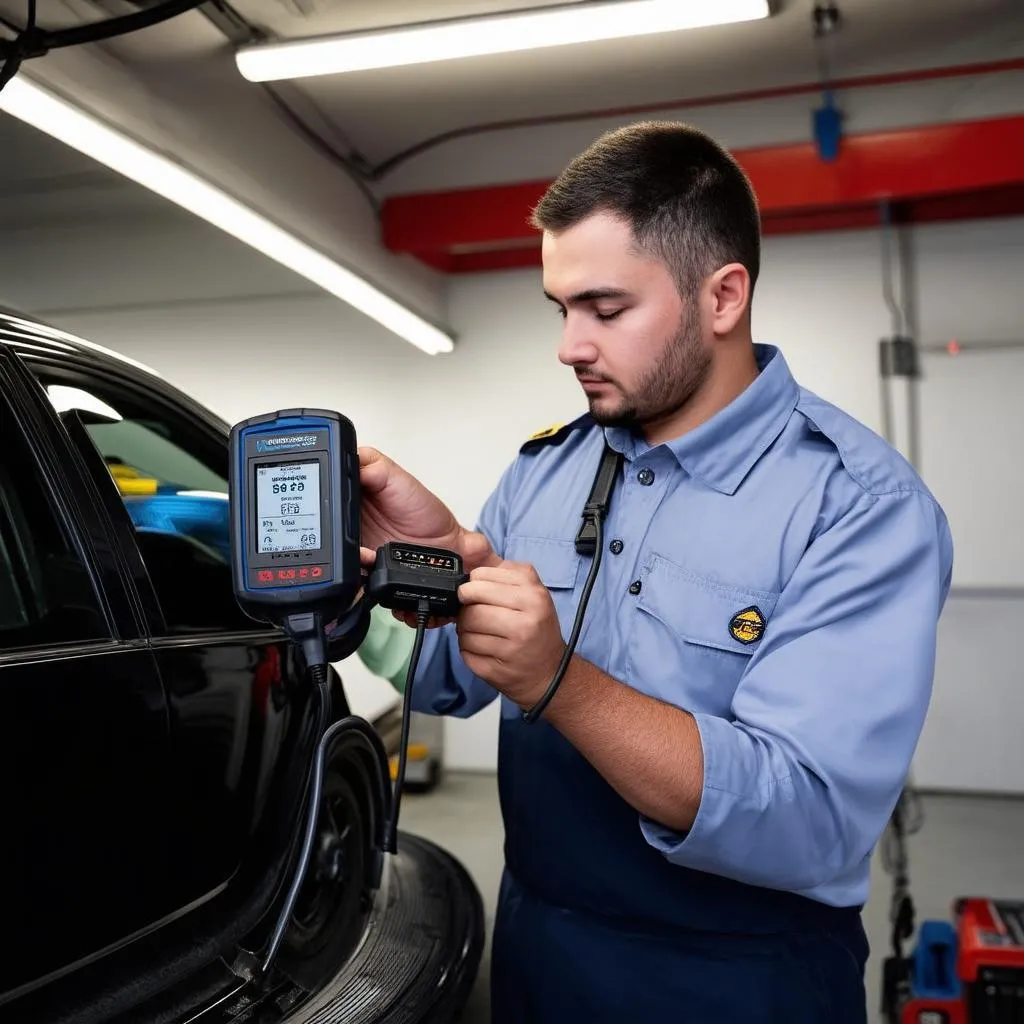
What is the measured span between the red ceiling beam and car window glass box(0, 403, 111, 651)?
3727 mm

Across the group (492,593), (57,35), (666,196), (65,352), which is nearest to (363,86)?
(57,35)

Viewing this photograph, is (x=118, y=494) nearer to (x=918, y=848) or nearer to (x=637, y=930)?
(x=637, y=930)

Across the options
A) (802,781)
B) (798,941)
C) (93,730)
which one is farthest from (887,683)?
(93,730)

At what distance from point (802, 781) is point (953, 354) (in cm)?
489

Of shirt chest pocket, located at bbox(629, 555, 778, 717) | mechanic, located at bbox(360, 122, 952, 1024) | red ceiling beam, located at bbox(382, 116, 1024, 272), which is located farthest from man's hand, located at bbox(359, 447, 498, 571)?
red ceiling beam, located at bbox(382, 116, 1024, 272)

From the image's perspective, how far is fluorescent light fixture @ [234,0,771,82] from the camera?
10.1 feet

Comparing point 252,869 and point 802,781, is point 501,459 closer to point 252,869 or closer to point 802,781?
point 252,869

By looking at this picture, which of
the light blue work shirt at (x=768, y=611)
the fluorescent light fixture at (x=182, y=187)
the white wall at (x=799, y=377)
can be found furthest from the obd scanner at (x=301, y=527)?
the white wall at (x=799, y=377)

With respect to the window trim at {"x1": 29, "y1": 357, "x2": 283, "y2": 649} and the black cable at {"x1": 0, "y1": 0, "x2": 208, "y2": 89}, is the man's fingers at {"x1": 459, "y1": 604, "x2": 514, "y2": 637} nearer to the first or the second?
the window trim at {"x1": 29, "y1": 357, "x2": 283, "y2": 649}

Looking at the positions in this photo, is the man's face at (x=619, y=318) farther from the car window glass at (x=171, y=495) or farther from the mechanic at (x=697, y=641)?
the car window glass at (x=171, y=495)

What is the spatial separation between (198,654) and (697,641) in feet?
3.03

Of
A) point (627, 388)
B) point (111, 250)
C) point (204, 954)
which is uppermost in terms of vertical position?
point (111, 250)

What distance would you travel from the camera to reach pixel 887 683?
1.15m

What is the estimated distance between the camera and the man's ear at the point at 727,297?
1.37 meters
